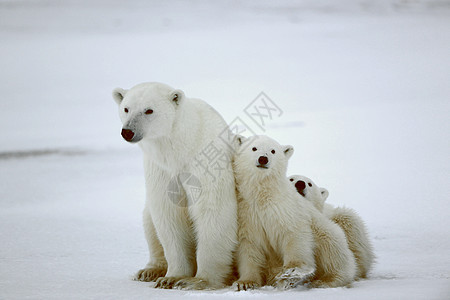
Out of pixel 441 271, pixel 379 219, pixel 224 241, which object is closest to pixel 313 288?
pixel 224 241

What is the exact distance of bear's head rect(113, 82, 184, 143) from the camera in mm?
3850

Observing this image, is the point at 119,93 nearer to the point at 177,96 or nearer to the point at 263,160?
the point at 177,96

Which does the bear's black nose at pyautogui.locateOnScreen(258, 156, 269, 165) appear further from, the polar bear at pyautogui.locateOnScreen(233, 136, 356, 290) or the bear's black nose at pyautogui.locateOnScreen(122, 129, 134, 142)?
the bear's black nose at pyautogui.locateOnScreen(122, 129, 134, 142)

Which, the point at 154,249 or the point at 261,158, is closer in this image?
the point at 261,158

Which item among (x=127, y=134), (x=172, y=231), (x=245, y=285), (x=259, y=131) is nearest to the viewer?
(x=127, y=134)

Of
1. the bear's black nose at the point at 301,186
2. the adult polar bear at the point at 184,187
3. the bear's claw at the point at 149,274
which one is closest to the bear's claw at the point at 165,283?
the adult polar bear at the point at 184,187

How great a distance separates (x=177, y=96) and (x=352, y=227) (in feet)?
5.42

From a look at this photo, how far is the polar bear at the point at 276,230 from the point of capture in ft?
13.3

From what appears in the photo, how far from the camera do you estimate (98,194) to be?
7164 millimetres

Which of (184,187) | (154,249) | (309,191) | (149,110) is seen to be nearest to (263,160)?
(184,187)

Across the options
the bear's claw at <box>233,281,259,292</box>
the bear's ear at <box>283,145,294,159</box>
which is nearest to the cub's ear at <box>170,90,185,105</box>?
the bear's ear at <box>283,145,294,159</box>

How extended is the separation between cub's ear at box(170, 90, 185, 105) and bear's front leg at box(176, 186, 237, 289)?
0.62 meters

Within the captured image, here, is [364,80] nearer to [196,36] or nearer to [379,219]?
[196,36]

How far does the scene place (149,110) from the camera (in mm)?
3945
